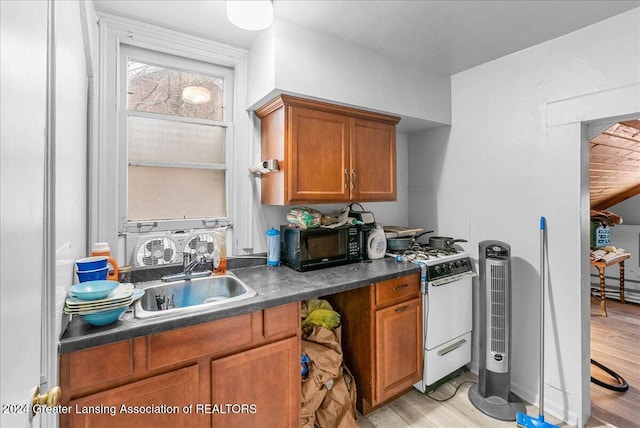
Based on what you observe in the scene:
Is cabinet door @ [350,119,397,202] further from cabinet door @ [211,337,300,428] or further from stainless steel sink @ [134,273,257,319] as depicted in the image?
cabinet door @ [211,337,300,428]

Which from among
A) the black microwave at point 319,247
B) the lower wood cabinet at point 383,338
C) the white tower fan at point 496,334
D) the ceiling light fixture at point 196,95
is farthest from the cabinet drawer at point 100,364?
the white tower fan at point 496,334

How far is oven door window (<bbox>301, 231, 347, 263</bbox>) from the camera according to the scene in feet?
6.64

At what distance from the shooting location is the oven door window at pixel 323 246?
2.03 m

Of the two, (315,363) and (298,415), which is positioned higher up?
(315,363)

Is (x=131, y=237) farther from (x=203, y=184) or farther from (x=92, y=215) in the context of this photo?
(x=203, y=184)

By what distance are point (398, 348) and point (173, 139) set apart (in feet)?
6.75

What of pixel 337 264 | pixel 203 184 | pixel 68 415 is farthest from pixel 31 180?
pixel 337 264

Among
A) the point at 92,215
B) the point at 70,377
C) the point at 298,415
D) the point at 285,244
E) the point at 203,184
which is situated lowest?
the point at 298,415

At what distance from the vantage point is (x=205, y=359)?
52.9 inches

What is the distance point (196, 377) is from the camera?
4.32 ft

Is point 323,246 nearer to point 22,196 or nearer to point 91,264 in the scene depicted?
point 91,264

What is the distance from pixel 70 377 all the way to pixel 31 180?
3.01 feet

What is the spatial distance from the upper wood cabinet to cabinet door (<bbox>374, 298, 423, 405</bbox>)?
2.76ft

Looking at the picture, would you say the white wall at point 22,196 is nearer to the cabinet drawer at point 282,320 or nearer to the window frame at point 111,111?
the cabinet drawer at point 282,320
